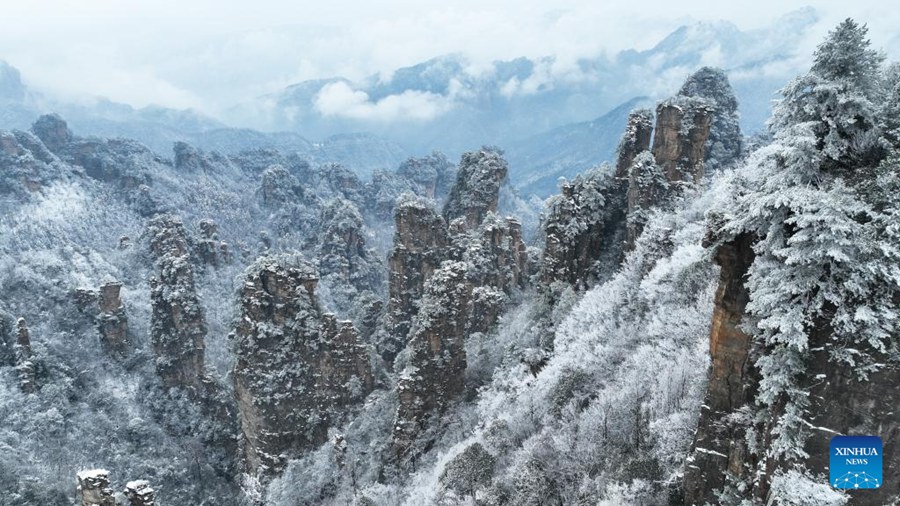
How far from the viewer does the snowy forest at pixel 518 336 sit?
17125 mm

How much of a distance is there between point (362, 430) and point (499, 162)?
63.5 m

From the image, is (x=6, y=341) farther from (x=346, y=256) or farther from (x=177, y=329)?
(x=346, y=256)

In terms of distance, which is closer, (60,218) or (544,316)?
(544,316)

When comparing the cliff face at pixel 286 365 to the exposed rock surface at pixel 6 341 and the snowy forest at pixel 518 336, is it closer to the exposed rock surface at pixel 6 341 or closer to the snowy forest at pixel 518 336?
the snowy forest at pixel 518 336

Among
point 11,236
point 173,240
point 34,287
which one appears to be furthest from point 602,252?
point 11,236

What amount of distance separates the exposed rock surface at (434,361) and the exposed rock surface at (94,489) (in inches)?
1032

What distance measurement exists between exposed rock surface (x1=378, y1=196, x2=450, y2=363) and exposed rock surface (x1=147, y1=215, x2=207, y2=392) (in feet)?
96.4

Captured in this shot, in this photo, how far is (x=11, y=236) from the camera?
11862 centimetres

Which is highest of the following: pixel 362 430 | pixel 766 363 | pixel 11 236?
pixel 11 236

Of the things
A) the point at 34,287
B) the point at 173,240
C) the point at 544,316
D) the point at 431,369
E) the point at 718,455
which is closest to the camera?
the point at 718,455

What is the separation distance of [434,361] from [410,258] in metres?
32.8

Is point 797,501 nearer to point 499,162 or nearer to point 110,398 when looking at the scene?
point 110,398

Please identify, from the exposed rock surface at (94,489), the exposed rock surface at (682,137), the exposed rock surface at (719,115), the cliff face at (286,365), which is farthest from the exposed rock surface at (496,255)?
the exposed rock surface at (94,489)

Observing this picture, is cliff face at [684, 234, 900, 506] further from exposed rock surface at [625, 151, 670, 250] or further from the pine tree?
exposed rock surface at [625, 151, 670, 250]
